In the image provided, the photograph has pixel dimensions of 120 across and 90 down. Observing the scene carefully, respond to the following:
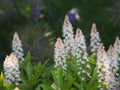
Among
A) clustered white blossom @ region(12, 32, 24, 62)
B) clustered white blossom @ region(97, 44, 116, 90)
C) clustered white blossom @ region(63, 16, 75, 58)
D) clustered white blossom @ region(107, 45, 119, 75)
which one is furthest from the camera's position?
clustered white blossom @ region(12, 32, 24, 62)

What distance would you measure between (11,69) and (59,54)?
0.50 metres

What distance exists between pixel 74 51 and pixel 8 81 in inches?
31.1

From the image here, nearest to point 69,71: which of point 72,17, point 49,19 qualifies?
point 72,17

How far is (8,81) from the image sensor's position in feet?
15.9

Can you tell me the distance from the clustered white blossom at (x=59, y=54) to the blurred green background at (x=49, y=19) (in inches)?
84.7

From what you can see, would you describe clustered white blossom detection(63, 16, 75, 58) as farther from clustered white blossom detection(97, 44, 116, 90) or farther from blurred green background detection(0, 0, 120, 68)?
blurred green background detection(0, 0, 120, 68)

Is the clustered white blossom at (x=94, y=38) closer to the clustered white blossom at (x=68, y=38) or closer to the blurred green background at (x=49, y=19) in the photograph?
the clustered white blossom at (x=68, y=38)

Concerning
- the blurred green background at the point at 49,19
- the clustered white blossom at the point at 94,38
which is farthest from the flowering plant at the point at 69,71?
the blurred green background at the point at 49,19

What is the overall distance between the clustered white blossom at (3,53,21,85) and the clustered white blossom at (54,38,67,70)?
40cm

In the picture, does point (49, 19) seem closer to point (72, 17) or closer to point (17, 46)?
point (72, 17)

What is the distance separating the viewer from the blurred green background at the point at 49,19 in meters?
7.81

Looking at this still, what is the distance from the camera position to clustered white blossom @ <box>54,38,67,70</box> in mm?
4797

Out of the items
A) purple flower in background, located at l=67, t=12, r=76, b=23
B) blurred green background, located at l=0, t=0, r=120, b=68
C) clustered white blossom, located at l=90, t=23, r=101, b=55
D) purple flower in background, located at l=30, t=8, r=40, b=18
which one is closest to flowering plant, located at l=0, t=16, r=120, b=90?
clustered white blossom, located at l=90, t=23, r=101, b=55

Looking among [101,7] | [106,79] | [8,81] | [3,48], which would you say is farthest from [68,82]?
[101,7]
